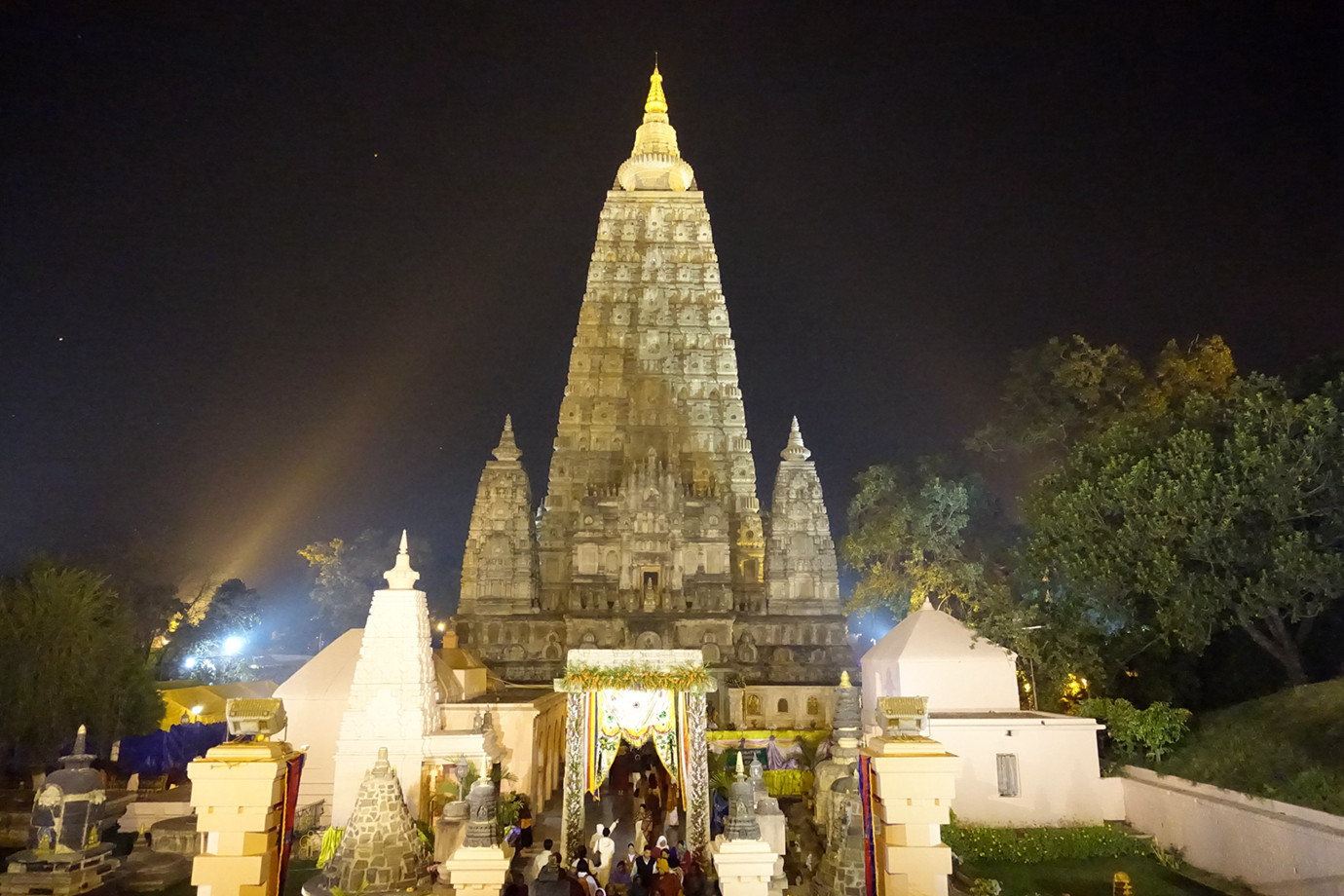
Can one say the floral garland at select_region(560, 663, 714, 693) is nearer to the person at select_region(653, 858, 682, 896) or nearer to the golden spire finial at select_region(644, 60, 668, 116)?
the person at select_region(653, 858, 682, 896)

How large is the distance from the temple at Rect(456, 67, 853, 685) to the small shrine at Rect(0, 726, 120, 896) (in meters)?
16.2

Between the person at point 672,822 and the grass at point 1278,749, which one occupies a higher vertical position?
the grass at point 1278,749

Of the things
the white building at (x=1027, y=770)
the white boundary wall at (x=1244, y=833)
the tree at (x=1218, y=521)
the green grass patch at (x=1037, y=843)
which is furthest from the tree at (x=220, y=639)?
the white boundary wall at (x=1244, y=833)

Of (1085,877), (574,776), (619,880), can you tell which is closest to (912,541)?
(1085,877)

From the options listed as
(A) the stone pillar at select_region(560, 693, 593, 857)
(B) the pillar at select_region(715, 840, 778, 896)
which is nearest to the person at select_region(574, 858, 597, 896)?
(B) the pillar at select_region(715, 840, 778, 896)

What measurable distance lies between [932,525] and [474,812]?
2580 centimetres

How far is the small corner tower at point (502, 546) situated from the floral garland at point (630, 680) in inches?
651

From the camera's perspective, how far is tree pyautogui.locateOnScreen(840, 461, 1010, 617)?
Answer: 107 feet

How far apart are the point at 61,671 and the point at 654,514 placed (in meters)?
17.8

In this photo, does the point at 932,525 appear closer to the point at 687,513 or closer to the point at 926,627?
the point at 687,513

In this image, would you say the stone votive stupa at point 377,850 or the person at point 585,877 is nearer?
the person at point 585,877

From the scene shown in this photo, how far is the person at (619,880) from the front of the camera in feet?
42.1

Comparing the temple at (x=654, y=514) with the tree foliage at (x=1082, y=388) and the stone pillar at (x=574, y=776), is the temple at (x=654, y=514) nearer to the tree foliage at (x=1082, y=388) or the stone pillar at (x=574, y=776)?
the tree foliage at (x=1082, y=388)

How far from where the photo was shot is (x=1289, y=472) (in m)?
17.3
